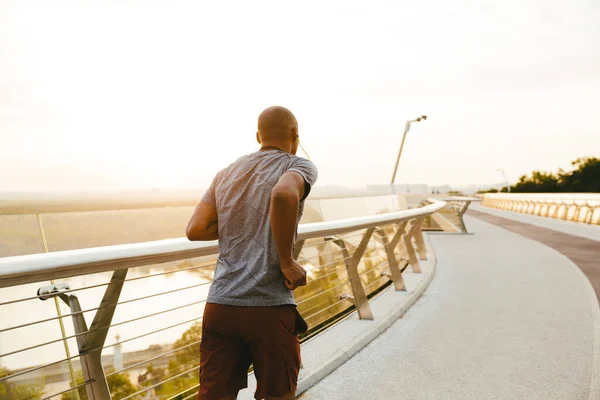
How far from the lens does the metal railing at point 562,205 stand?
57.6 feet

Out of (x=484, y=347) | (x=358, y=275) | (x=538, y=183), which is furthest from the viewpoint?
(x=538, y=183)

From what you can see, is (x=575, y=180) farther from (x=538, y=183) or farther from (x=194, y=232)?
(x=194, y=232)

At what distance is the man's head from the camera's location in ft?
6.23

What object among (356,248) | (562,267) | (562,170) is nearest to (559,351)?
(356,248)

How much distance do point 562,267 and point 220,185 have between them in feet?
26.8

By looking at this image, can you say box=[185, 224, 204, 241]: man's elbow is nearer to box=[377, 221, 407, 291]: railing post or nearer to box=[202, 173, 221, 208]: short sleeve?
box=[202, 173, 221, 208]: short sleeve

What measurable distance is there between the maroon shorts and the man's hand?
0.12m

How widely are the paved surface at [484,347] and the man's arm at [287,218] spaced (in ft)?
5.25

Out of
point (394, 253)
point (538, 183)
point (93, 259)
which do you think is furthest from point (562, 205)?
point (538, 183)

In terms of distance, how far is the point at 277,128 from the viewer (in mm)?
1898

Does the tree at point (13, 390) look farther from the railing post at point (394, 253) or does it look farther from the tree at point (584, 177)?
the tree at point (584, 177)

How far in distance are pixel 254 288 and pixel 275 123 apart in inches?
28.0

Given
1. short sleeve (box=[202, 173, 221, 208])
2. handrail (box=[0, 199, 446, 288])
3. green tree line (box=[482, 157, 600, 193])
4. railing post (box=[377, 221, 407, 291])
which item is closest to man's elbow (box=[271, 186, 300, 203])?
short sleeve (box=[202, 173, 221, 208])

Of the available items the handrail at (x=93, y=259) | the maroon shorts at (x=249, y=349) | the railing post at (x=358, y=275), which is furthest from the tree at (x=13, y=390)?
the railing post at (x=358, y=275)
